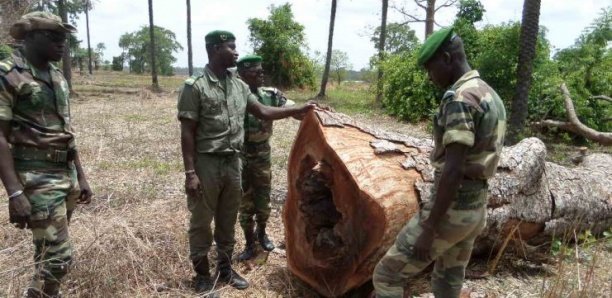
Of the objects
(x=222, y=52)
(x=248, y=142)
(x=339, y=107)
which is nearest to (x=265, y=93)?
(x=248, y=142)

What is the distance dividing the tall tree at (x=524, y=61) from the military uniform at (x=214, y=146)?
6684mm

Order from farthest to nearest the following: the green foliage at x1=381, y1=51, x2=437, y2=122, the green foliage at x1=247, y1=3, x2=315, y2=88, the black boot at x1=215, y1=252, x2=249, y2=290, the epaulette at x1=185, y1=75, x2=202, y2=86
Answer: the green foliage at x1=247, y1=3, x2=315, y2=88
the green foliage at x1=381, y1=51, x2=437, y2=122
the black boot at x1=215, y1=252, x2=249, y2=290
the epaulette at x1=185, y1=75, x2=202, y2=86

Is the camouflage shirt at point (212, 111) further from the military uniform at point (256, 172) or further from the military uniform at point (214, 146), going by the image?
the military uniform at point (256, 172)

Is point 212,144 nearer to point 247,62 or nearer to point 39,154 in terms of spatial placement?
point 39,154

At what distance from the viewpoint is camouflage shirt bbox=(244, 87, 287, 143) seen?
3.89 metres

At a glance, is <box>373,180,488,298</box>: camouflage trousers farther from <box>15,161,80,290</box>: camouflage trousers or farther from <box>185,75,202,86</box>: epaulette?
<box>15,161,80,290</box>: camouflage trousers

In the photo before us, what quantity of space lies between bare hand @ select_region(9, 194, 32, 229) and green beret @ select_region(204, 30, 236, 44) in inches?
55.1

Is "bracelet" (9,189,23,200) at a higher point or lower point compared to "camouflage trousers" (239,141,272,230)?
higher

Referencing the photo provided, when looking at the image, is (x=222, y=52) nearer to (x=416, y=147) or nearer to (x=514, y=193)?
(x=416, y=147)

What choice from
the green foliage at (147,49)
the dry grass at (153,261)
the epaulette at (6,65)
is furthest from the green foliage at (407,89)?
the green foliage at (147,49)

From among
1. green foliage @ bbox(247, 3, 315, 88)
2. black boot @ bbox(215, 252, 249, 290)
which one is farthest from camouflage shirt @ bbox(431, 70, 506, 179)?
green foliage @ bbox(247, 3, 315, 88)

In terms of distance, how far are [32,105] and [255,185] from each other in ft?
6.25

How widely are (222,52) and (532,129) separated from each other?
844 cm

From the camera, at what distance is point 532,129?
9664 millimetres
